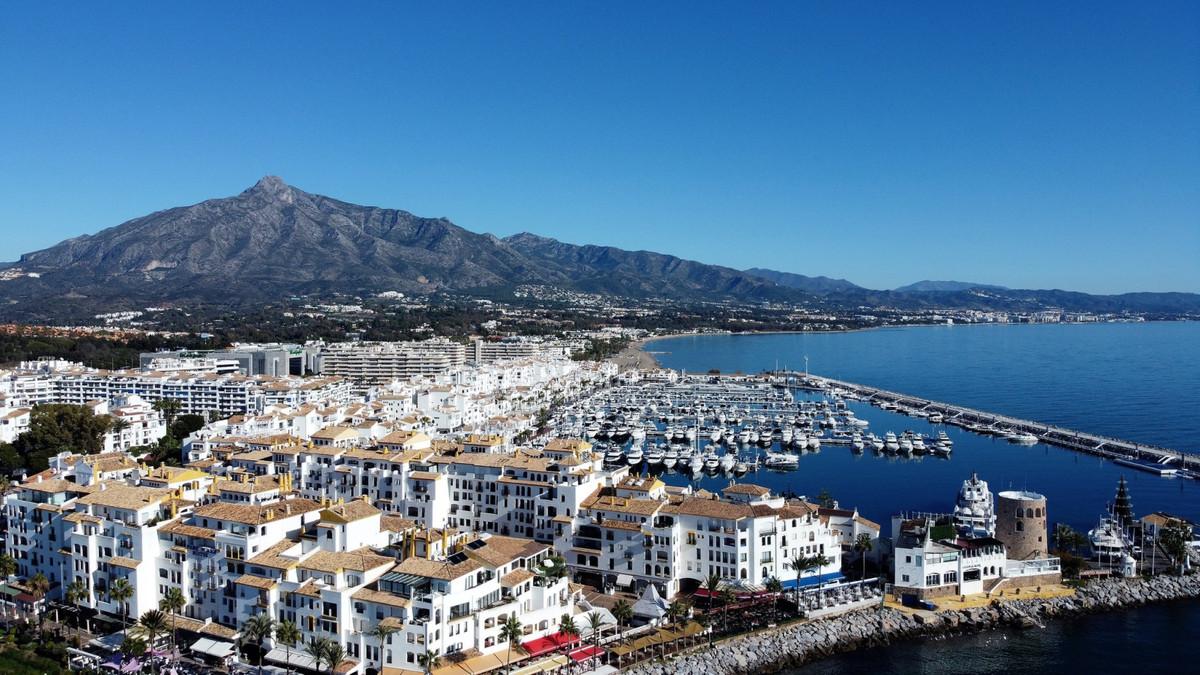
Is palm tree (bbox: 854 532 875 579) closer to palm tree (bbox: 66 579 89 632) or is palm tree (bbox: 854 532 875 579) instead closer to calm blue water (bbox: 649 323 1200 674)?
calm blue water (bbox: 649 323 1200 674)

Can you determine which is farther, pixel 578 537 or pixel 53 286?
pixel 53 286

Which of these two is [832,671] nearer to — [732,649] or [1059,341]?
[732,649]

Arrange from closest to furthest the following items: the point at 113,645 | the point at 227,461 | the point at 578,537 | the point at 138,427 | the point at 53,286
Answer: the point at 113,645 → the point at 578,537 → the point at 227,461 → the point at 138,427 → the point at 53,286

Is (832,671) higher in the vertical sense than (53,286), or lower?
lower

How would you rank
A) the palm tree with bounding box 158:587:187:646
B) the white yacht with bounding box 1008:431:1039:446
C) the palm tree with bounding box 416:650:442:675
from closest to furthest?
the palm tree with bounding box 416:650:442:675
the palm tree with bounding box 158:587:187:646
the white yacht with bounding box 1008:431:1039:446

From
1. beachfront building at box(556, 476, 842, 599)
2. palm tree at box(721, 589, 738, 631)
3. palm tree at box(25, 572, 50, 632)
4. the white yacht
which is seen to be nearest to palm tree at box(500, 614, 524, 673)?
beachfront building at box(556, 476, 842, 599)

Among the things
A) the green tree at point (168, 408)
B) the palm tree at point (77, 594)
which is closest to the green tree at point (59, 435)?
the green tree at point (168, 408)

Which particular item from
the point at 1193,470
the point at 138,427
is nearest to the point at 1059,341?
the point at 1193,470

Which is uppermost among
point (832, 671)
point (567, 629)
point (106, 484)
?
point (106, 484)
